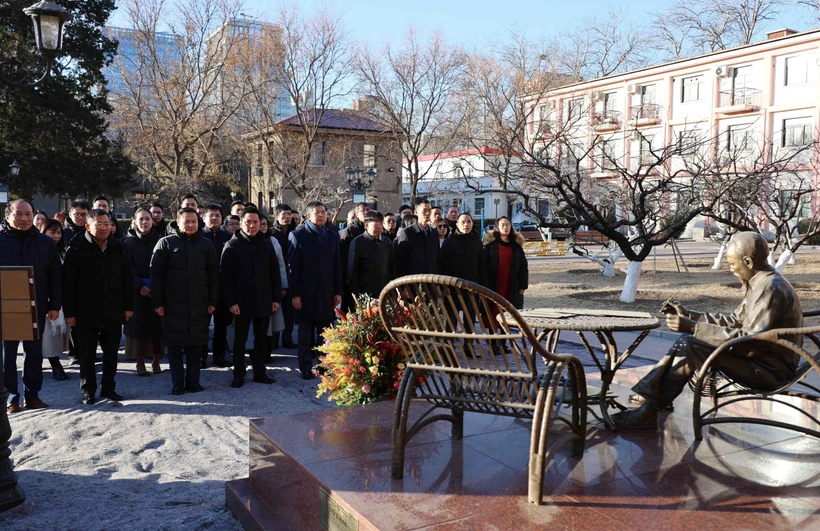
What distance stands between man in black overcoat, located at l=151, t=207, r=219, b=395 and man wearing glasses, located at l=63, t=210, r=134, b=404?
0.99ft

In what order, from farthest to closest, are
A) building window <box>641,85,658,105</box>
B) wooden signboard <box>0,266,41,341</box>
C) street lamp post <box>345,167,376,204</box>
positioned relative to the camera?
1. building window <box>641,85,658,105</box>
2. street lamp post <box>345,167,376,204</box>
3. wooden signboard <box>0,266,41,341</box>

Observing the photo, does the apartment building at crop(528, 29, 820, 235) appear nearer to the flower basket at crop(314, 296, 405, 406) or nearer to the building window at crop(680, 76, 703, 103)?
the building window at crop(680, 76, 703, 103)

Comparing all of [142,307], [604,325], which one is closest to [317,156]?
[142,307]

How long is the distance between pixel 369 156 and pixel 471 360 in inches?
1191

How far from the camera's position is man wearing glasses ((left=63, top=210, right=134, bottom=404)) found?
6.00m

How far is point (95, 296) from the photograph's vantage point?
6012 millimetres

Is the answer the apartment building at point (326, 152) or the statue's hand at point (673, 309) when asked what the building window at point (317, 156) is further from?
the statue's hand at point (673, 309)

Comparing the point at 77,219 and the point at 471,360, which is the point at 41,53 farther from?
the point at 471,360

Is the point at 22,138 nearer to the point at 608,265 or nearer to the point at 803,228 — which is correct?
the point at 608,265

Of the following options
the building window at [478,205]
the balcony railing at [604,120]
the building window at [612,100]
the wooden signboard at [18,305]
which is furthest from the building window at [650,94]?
the wooden signboard at [18,305]

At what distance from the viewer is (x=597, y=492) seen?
10.3ft

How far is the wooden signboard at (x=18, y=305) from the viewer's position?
426 centimetres

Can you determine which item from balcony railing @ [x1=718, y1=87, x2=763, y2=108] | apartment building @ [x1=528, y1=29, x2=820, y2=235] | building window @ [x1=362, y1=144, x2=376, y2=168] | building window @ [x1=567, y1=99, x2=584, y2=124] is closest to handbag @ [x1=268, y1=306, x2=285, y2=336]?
building window @ [x1=567, y1=99, x2=584, y2=124]

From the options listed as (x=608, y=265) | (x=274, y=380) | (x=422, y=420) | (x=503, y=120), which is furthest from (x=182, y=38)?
(x=422, y=420)
